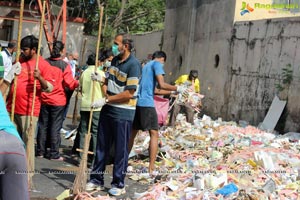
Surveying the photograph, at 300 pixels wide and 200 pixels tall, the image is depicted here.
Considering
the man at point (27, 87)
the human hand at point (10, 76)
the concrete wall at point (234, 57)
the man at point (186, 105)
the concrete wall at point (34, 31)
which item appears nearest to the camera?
the human hand at point (10, 76)

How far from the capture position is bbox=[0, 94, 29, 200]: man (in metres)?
3.00

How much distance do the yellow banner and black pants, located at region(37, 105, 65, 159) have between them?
868 cm

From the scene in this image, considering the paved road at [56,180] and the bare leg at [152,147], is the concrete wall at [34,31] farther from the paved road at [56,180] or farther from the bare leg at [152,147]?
the bare leg at [152,147]

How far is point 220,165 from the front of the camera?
25.1 feet

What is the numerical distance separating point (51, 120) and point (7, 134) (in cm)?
491

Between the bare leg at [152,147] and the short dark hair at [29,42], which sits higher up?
the short dark hair at [29,42]

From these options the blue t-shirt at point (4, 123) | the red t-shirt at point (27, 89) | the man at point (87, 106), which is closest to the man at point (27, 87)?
the red t-shirt at point (27, 89)

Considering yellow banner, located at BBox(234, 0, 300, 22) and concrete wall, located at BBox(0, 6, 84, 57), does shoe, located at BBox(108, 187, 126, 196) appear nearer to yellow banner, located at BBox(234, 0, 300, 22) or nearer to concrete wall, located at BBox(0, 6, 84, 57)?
yellow banner, located at BBox(234, 0, 300, 22)

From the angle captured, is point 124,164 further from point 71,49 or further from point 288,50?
point 71,49

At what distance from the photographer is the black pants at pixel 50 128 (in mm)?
7879

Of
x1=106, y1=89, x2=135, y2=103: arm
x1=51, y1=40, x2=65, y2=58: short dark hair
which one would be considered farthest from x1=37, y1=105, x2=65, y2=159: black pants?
x1=106, y1=89, x2=135, y2=103: arm

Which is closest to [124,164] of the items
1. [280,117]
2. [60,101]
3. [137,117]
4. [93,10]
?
[137,117]

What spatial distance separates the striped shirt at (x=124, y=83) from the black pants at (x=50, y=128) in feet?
5.91

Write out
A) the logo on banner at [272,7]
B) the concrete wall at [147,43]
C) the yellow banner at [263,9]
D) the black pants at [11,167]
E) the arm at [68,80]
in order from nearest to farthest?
1. the black pants at [11,167]
2. the arm at [68,80]
3. the yellow banner at [263,9]
4. the logo on banner at [272,7]
5. the concrete wall at [147,43]
